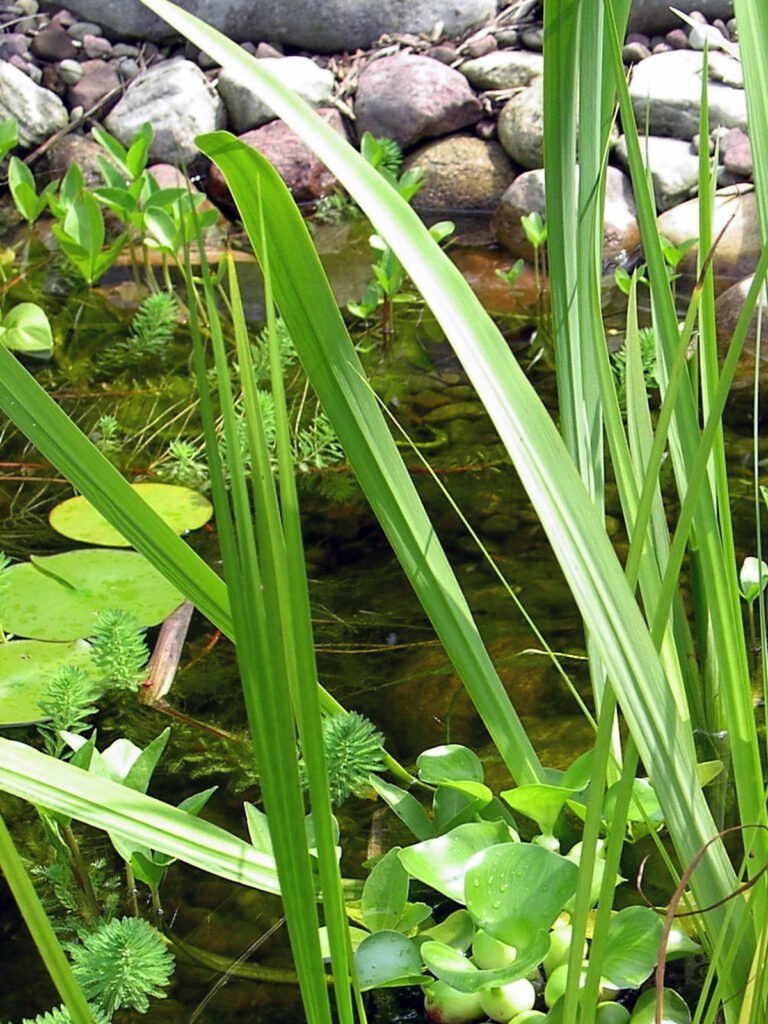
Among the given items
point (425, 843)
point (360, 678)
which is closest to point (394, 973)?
point (425, 843)

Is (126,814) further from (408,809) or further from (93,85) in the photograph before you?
(93,85)

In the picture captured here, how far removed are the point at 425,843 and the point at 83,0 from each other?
14.1 ft

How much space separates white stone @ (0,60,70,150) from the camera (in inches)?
148

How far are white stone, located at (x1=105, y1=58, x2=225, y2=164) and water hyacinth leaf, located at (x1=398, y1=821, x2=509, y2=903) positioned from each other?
10.7ft

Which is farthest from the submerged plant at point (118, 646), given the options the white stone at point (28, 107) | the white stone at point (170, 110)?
the white stone at point (28, 107)

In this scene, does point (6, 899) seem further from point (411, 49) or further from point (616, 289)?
point (411, 49)

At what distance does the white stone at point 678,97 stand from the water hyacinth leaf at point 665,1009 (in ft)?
9.58

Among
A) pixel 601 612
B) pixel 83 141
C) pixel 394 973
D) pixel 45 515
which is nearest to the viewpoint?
pixel 601 612

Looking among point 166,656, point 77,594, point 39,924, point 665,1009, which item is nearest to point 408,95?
point 77,594

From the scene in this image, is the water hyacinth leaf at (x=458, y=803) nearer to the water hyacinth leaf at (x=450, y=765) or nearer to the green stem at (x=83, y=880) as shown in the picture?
the water hyacinth leaf at (x=450, y=765)

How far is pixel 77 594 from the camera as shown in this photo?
1.60 meters

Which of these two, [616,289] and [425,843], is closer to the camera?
[425,843]

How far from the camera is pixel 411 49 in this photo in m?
4.09

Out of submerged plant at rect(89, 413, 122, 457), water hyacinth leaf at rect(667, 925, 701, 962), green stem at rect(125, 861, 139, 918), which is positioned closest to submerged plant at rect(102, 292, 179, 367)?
submerged plant at rect(89, 413, 122, 457)
